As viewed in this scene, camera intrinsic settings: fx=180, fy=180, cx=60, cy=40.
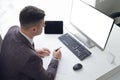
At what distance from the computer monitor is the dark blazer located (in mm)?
499

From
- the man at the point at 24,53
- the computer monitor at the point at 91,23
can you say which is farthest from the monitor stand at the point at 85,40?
the man at the point at 24,53

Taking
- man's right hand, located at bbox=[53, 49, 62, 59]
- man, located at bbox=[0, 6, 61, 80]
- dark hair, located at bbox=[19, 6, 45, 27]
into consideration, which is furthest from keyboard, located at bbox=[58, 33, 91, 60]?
dark hair, located at bbox=[19, 6, 45, 27]

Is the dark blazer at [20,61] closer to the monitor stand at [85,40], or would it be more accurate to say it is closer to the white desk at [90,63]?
the white desk at [90,63]

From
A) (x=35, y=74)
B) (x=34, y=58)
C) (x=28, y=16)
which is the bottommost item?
(x=35, y=74)

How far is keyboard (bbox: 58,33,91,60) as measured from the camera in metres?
1.60

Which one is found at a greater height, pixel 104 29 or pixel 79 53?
pixel 104 29

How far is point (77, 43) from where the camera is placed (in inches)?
67.7

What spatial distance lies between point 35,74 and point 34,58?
0.11m

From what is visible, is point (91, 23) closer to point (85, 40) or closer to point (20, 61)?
point (85, 40)

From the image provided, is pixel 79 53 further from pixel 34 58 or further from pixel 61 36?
pixel 34 58

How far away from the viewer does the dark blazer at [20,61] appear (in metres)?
1.24

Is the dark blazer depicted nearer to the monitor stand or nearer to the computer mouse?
the computer mouse

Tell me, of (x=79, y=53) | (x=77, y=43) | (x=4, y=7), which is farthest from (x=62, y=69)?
(x=4, y=7)

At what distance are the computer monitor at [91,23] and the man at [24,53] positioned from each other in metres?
0.46
